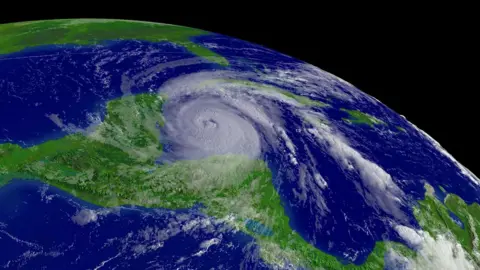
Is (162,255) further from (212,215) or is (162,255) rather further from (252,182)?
(252,182)

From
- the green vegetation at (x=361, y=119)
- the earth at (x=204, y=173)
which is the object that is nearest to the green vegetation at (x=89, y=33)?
the earth at (x=204, y=173)

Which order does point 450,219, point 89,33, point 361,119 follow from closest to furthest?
point 450,219 → point 361,119 → point 89,33

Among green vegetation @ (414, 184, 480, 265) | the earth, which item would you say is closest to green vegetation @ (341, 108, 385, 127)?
the earth

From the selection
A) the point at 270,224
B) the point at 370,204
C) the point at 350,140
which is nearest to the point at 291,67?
the point at 350,140

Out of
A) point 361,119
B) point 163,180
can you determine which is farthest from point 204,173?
point 361,119

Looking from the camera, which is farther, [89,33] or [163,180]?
[89,33]

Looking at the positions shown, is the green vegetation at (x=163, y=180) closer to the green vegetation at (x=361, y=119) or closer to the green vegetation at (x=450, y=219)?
A: the green vegetation at (x=450, y=219)

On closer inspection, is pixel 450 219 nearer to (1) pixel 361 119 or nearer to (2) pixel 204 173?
(1) pixel 361 119
